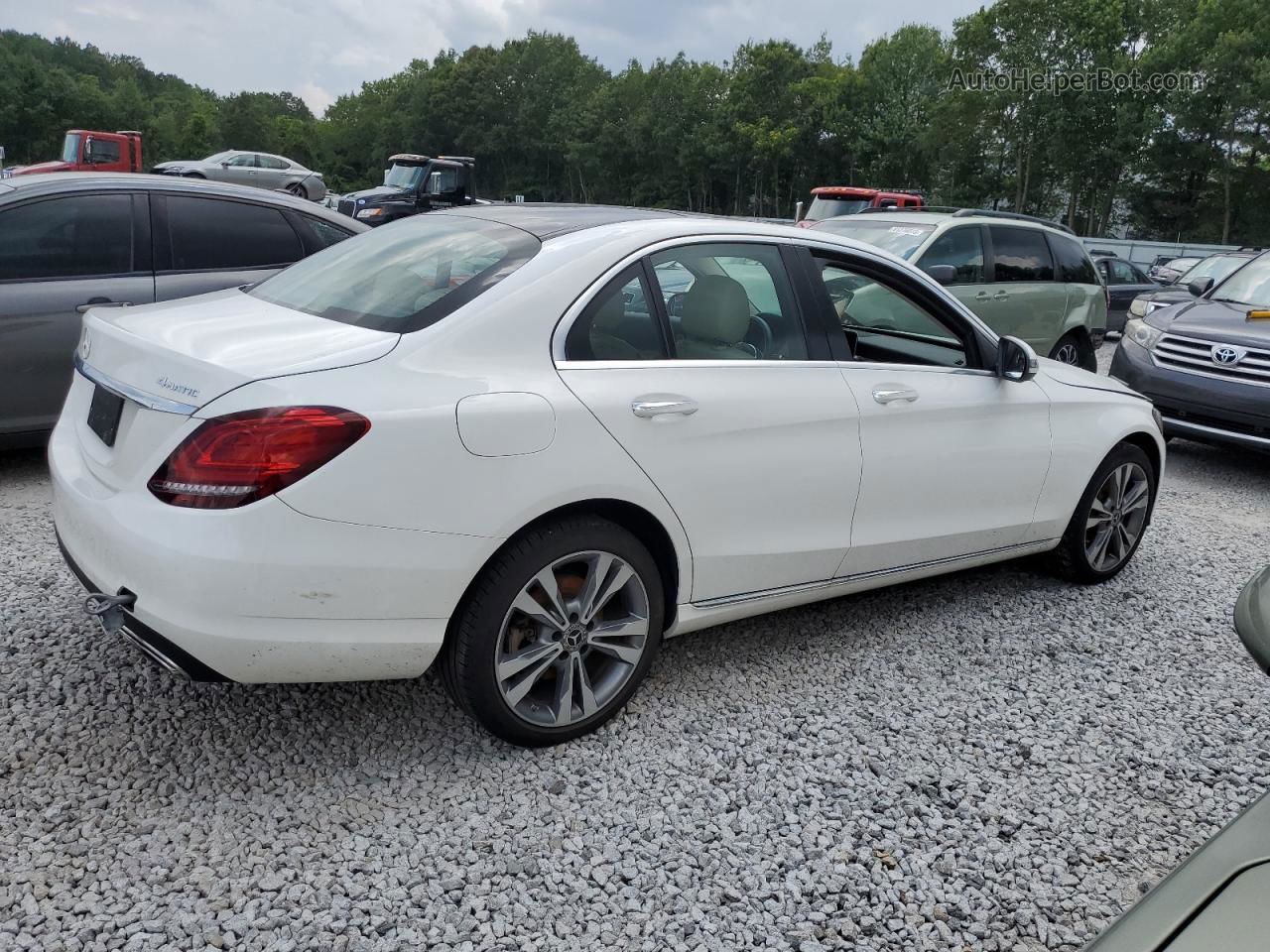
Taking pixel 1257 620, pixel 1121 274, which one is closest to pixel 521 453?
pixel 1257 620

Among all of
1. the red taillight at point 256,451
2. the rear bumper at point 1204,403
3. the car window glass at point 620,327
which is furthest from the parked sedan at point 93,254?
the rear bumper at point 1204,403

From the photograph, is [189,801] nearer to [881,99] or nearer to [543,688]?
[543,688]

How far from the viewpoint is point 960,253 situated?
885 centimetres

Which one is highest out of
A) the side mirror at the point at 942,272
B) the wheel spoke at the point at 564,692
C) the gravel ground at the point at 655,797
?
the side mirror at the point at 942,272

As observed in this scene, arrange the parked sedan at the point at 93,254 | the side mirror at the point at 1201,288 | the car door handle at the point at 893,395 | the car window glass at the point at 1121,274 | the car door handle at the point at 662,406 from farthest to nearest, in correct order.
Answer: the car window glass at the point at 1121,274, the side mirror at the point at 1201,288, the parked sedan at the point at 93,254, the car door handle at the point at 893,395, the car door handle at the point at 662,406

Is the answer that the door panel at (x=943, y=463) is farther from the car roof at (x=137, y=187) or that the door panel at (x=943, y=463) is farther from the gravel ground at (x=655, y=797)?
the car roof at (x=137, y=187)

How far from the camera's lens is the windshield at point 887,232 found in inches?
337

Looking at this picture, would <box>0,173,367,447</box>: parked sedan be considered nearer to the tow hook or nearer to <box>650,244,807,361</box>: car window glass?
the tow hook

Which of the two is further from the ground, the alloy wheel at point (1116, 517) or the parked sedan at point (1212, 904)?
the parked sedan at point (1212, 904)

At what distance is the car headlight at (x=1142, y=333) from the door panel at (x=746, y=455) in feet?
17.8

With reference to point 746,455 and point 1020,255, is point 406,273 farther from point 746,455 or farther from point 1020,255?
point 1020,255

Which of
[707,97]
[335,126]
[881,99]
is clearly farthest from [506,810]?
[335,126]

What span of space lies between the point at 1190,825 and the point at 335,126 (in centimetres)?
12945

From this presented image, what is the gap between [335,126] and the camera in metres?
120
